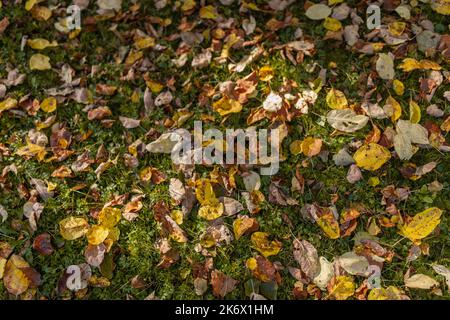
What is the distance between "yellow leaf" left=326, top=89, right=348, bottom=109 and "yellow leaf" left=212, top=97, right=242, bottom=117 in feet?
1.83

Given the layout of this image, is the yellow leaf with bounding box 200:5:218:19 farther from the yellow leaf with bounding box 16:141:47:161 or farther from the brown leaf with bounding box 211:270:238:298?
the brown leaf with bounding box 211:270:238:298

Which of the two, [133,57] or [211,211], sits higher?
[133,57]

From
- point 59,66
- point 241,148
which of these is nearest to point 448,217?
point 241,148

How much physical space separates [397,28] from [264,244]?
1.71 metres

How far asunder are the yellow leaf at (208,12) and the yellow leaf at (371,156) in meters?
1.41

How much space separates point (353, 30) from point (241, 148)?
113 cm

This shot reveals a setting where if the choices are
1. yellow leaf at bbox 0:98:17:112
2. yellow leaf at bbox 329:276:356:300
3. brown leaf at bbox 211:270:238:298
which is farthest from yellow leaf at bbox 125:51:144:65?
yellow leaf at bbox 329:276:356:300

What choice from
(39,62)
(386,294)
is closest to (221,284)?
(386,294)

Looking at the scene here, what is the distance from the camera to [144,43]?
3314 mm

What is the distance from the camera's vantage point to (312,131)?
2.92m

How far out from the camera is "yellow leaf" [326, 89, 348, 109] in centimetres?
295

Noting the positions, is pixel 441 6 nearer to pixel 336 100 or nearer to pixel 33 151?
pixel 336 100

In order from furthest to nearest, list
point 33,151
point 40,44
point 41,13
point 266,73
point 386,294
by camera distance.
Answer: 1. point 41,13
2. point 40,44
3. point 266,73
4. point 33,151
5. point 386,294

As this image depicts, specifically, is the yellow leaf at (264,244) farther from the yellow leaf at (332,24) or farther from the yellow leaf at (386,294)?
the yellow leaf at (332,24)
